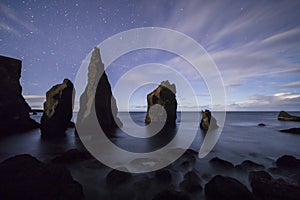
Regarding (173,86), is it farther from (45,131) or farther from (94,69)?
(45,131)

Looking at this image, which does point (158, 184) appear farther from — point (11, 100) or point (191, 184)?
point (11, 100)

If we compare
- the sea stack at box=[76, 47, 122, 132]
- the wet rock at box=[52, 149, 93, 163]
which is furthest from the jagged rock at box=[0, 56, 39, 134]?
the wet rock at box=[52, 149, 93, 163]

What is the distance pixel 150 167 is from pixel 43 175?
7530 millimetres

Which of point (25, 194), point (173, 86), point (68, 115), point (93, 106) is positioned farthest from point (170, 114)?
point (25, 194)

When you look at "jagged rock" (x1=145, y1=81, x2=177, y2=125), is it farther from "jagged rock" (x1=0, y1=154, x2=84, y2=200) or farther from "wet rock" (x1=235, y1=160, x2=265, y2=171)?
"jagged rock" (x1=0, y1=154, x2=84, y2=200)

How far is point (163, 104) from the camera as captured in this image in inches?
2271

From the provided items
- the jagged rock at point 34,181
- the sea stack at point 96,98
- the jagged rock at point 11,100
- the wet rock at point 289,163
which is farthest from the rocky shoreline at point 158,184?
the jagged rock at point 11,100

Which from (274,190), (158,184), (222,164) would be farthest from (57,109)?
(274,190)

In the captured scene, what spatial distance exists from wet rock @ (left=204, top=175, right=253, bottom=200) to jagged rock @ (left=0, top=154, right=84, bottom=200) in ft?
23.3

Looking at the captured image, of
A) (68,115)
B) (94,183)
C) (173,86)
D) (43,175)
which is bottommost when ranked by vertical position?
(94,183)

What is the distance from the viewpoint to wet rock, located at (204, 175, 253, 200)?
23.1 feet

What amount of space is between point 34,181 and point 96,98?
3262 cm

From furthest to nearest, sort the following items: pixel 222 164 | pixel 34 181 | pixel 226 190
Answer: pixel 222 164
pixel 226 190
pixel 34 181

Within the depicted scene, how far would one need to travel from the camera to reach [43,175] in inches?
295
